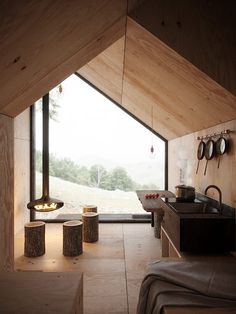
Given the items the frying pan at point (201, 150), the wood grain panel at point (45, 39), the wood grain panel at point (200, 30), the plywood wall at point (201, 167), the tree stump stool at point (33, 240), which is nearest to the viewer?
the wood grain panel at point (45, 39)

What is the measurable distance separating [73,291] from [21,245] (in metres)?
2.87

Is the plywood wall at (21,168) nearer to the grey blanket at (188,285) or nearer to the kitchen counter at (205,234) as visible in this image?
the kitchen counter at (205,234)

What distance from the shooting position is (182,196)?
2.95 metres

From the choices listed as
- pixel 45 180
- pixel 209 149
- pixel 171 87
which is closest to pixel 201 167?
pixel 209 149

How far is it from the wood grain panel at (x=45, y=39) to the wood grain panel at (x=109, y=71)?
1.64 ft

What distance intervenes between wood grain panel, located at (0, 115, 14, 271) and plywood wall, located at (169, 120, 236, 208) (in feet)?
5.81

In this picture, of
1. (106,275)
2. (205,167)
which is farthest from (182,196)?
(106,275)

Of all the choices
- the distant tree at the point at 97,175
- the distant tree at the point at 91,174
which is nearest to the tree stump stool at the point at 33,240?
the distant tree at the point at 91,174

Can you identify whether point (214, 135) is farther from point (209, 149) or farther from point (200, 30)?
point (200, 30)

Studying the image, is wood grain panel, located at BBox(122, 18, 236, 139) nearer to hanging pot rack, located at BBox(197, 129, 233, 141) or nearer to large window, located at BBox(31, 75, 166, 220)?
hanging pot rack, located at BBox(197, 129, 233, 141)

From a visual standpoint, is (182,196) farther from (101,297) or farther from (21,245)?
(21,245)

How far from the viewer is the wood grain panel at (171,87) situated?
200 cm

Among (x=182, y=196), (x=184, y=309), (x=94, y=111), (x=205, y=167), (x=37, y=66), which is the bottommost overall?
(x=184, y=309)

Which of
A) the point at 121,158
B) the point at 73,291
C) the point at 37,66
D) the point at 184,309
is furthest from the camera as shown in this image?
the point at 121,158
